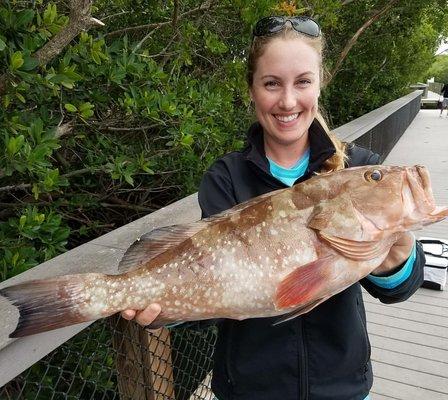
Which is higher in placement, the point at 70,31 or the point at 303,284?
the point at 70,31

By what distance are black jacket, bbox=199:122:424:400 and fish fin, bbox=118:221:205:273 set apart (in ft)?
0.52

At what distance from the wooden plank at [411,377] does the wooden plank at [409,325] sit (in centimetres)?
61

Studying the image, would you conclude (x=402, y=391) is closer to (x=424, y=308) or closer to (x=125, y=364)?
(x=424, y=308)

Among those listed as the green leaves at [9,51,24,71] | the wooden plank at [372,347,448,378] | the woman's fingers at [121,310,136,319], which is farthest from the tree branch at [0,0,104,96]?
the wooden plank at [372,347,448,378]

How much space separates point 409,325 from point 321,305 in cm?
274

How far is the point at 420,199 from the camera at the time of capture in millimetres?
1777

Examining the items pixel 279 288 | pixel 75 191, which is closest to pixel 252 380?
pixel 279 288

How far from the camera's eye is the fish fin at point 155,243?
6.20ft

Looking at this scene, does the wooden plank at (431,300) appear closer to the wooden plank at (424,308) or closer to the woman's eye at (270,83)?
the wooden plank at (424,308)

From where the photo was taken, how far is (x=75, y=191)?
470 cm

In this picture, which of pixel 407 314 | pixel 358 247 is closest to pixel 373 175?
pixel 358 247

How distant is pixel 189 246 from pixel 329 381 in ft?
2.62

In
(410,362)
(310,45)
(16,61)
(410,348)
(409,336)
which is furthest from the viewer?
(409,336)

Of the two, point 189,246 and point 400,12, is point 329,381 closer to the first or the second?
point 189,246
